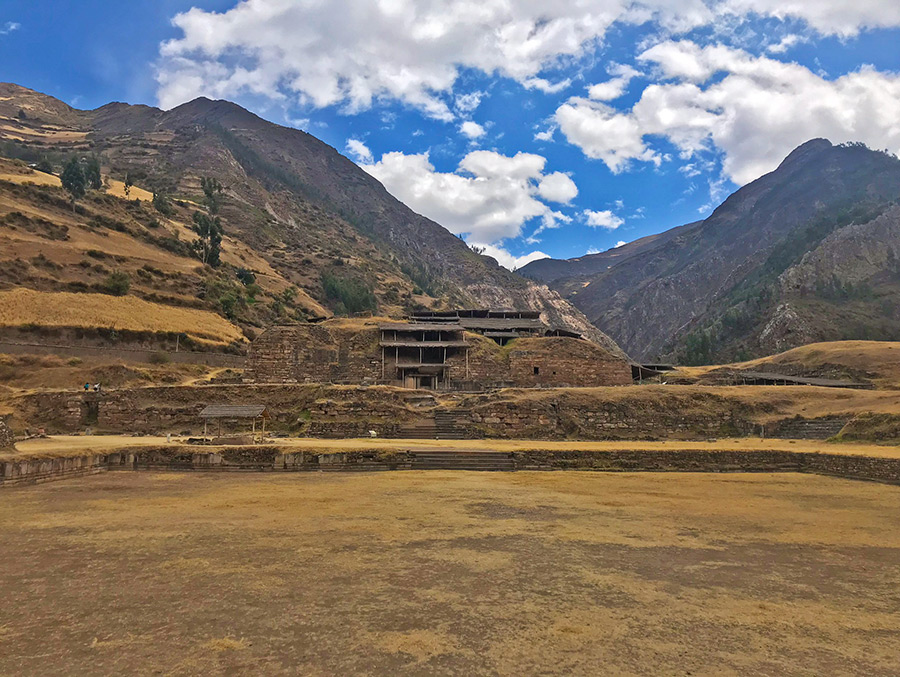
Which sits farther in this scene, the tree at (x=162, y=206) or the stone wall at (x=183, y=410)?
the tree at (x=162, y=206)

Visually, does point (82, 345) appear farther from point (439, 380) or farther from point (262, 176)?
point (262, 176)

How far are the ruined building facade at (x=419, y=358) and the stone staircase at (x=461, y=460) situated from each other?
71.2 ft

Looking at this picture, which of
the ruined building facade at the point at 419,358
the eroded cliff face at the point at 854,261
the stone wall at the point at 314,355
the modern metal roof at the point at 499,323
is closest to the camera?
the stone wall at the point at 314,355

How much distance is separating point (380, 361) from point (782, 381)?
35.3 m

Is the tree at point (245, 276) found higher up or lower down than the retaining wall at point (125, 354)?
higher up

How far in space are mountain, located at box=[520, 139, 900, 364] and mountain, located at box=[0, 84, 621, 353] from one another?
2664 cm

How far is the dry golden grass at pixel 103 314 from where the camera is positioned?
138 ft

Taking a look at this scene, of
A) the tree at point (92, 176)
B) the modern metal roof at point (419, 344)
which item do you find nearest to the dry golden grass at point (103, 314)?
the modern metal roof at point (419, 344)

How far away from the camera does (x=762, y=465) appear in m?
18.3

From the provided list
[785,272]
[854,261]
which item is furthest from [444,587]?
[854,261]

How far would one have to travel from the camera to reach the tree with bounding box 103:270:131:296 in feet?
171

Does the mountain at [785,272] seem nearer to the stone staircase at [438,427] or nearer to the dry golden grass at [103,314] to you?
the stone staircase at [438,427]

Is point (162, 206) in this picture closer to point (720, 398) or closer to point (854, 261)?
point (720, 398)

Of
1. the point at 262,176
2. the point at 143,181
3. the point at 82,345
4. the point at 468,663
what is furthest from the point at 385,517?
the point at 262,176
